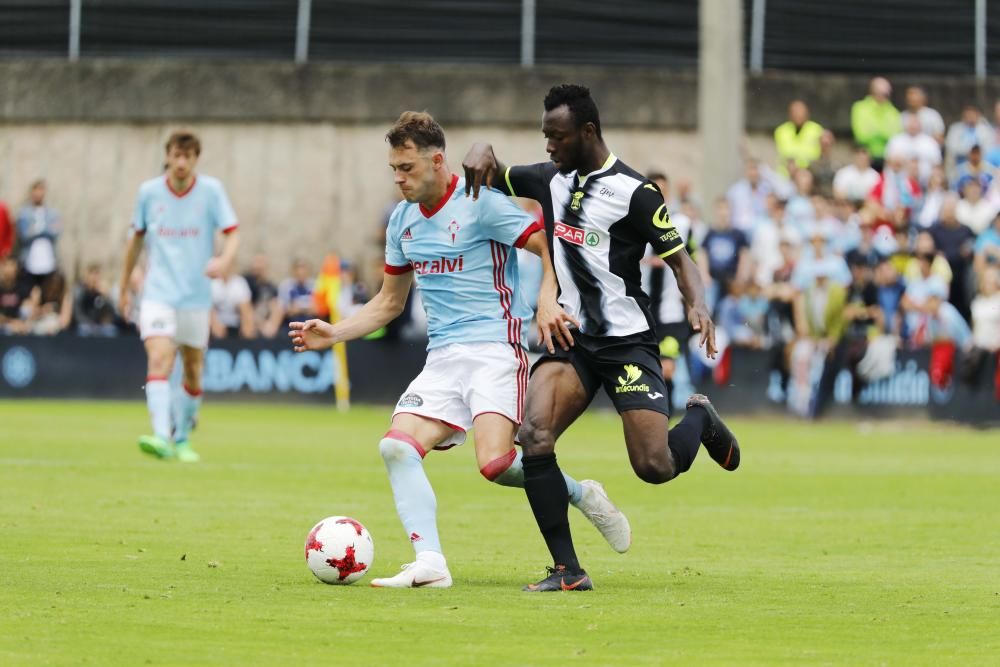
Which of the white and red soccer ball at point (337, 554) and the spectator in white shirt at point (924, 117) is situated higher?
the spectator in white shirt at point (924, 117)

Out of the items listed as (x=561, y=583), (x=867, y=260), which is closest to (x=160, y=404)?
(x=561, y=583)

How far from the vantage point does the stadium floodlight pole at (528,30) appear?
2848cm

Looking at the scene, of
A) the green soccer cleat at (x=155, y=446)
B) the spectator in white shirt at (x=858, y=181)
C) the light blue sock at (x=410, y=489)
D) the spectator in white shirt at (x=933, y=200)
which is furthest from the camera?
the spectator in white shirt at (x=858, y=181)

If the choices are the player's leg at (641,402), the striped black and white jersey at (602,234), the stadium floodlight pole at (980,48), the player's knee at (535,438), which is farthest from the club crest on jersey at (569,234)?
the stadium floodlight pole at (980,48)

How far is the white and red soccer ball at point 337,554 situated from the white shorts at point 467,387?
1.96ft

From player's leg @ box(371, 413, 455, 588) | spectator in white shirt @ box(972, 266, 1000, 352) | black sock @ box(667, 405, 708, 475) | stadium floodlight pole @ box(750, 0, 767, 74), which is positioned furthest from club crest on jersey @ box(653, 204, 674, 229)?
stadium floodlight pole @ box(750, 0, 767, 74)

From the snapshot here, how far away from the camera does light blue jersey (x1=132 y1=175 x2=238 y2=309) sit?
15.3 metres

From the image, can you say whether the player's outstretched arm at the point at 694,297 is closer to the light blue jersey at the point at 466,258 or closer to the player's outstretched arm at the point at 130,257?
the light blue jersey at the point at 466,258

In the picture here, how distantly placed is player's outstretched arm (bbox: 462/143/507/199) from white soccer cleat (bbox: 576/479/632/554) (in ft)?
4.86

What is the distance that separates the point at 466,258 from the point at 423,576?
1527 mm

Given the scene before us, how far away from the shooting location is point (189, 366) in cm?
1558

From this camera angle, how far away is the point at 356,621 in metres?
7.20

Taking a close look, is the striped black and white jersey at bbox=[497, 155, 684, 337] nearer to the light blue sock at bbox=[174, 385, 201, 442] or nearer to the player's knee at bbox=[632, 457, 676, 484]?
the player's knee at bbox=[632, 457, 676, 484]

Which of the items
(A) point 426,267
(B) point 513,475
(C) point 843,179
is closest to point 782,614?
(B) point 513,475
